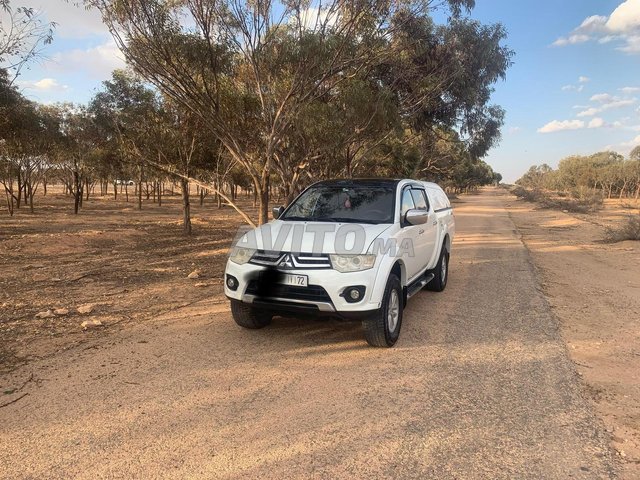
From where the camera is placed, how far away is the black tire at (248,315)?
5.20 metres

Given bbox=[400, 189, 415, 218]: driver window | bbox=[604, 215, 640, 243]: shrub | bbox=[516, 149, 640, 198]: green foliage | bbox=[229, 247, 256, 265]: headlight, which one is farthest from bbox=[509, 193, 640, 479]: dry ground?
bbox=[516, 149, 640, 198]: green foliage

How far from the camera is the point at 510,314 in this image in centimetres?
623

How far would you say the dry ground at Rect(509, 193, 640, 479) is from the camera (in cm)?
346

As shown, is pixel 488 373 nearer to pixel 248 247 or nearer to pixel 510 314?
pixel 510 314

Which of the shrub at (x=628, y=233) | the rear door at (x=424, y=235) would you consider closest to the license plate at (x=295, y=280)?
the rear door at (x=424, y=235)

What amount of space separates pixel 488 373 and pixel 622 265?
8663mm

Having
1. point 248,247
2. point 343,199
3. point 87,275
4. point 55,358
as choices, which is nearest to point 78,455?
point 55,358

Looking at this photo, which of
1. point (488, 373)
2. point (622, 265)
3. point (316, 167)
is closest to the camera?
point (488, 373)

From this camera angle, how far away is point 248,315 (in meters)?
5.25

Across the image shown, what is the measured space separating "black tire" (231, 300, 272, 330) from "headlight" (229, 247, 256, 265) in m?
0.48

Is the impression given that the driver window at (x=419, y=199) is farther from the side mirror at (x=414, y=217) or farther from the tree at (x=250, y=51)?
the tree at (x=250, y=51)

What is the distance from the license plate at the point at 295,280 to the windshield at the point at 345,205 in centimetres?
127

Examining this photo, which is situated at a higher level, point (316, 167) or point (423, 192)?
point (316, 167)

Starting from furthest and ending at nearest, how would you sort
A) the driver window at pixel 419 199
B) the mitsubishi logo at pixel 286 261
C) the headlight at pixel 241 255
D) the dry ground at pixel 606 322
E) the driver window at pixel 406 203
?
the driver window at pixel 419 199
the driver window at pixel 406 203
the headlight at pixel 241 255
the mitsubishi logo at pixel 286 261
the dry ground at pixel 606 322
